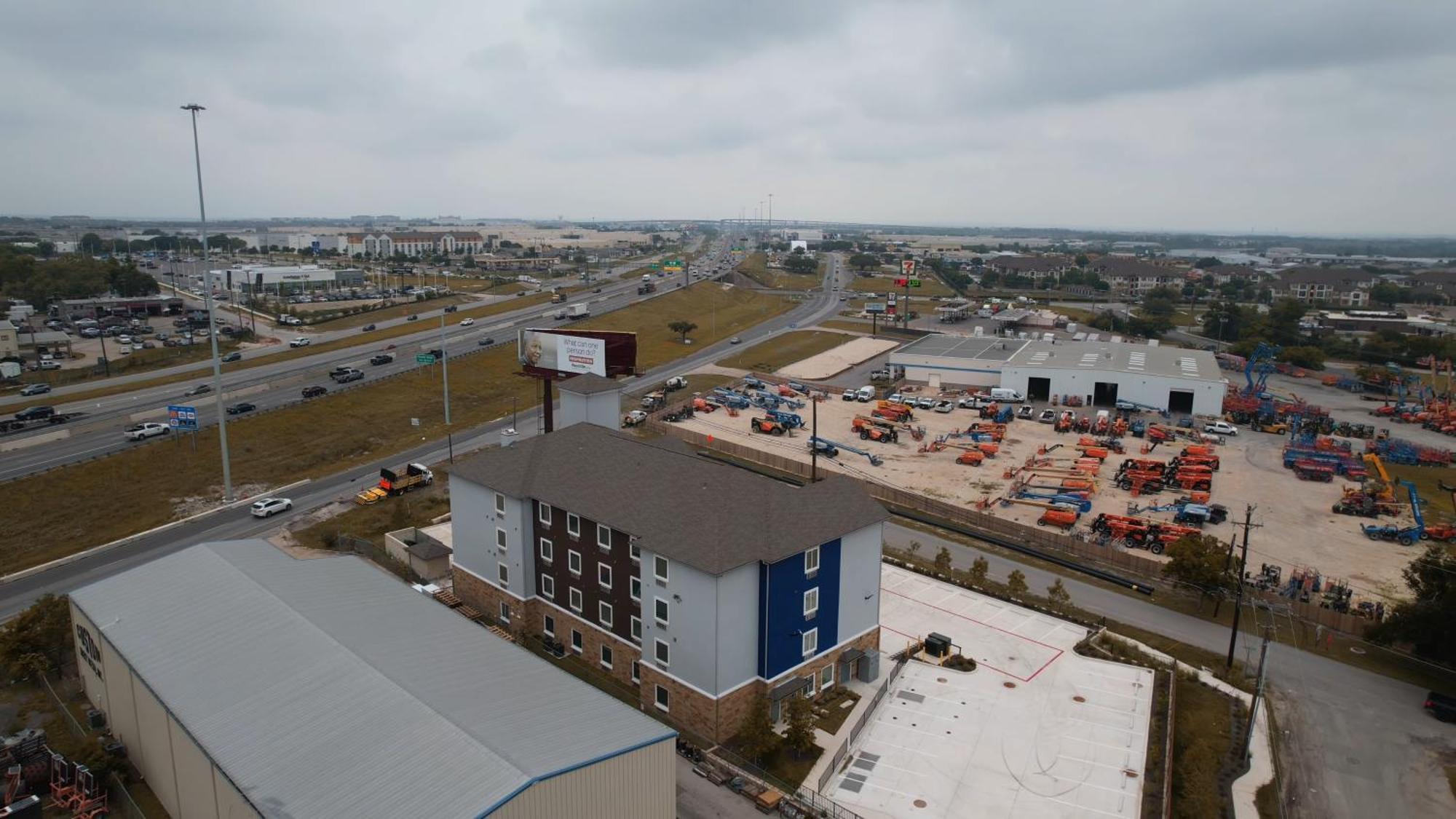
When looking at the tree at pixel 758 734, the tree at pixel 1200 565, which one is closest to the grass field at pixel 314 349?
the tree at pixel 758 734

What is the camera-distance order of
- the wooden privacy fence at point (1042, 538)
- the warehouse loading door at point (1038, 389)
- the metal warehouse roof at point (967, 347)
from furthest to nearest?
1. the metal warehouse roof at point (967, 347)
2. the warehouse loading door at point (1038, 389)
3. the wooden privacy fence at point (1042, 538)

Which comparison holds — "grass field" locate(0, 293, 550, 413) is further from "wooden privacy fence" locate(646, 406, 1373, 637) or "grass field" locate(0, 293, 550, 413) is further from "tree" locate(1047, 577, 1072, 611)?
"tree" locate(1047, 577, 1072, 611)

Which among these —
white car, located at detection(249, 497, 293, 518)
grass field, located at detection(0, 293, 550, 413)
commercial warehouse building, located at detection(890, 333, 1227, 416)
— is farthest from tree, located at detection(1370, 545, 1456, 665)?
grass field, located at detection(0, 293, 550, 413)

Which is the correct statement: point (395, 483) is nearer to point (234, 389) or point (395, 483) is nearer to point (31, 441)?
point (31, 441)

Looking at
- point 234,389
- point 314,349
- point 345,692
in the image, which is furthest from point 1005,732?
point 314,349

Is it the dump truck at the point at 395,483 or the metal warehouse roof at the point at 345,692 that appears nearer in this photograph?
the metal warehouse roof at the point at 345,692

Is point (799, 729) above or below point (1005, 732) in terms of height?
above

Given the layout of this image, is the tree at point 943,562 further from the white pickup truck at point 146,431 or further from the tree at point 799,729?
the white pickup truck at point 146,431
